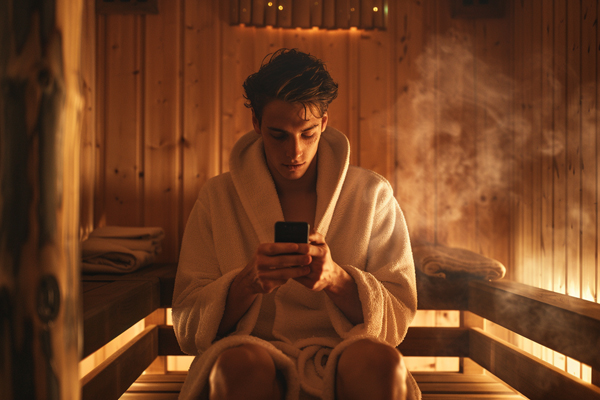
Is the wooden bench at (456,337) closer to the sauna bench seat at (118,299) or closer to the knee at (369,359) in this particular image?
the sauna bench seat at (118,299)

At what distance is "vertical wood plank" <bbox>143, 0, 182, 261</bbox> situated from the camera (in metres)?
2.10

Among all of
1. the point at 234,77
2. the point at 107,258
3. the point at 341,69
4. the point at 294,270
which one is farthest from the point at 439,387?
the point at 234,77

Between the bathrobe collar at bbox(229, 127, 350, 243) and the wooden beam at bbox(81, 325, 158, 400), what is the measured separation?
2.24ft

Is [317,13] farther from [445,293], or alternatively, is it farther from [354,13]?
[445,293]

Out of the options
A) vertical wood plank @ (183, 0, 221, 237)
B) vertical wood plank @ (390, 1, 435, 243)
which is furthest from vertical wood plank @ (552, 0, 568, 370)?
vertical wood plank @ (183, 0, 221, 237)

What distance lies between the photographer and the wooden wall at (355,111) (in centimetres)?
210

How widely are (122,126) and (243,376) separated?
5.70 feet

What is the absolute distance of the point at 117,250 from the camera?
5.66 feet

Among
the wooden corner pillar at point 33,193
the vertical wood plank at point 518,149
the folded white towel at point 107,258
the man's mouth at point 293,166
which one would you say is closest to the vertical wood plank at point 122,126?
the folded white towel at point 107,258

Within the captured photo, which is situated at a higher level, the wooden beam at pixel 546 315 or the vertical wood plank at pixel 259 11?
the vertical wood plank at pixel 259 11

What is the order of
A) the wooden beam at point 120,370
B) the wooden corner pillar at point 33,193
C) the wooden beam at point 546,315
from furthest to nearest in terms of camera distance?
1. the wooden beam at point 120,370
2. the wooden beam at point 546,315
3. the wooden corner pillar at point 33,193

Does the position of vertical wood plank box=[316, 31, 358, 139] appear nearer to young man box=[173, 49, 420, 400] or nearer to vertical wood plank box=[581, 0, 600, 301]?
young man box=[173, 49, 420, 400]

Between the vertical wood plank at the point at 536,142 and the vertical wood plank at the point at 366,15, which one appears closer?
the vertical wood plank at the point at 536,142

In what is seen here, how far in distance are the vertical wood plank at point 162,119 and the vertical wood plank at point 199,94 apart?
0.16 feet
